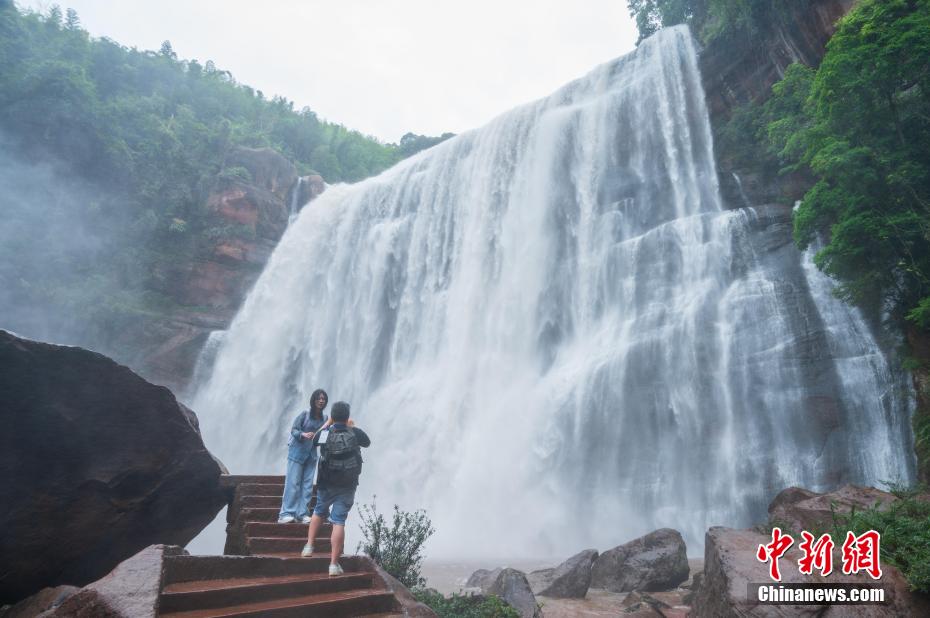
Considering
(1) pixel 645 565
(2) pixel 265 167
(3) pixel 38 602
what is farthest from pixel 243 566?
(2) pixel 265 167

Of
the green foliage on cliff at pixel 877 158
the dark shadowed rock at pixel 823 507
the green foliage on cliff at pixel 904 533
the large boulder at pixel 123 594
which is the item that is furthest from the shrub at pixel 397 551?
the green foliage on cliff at pixel 877 158

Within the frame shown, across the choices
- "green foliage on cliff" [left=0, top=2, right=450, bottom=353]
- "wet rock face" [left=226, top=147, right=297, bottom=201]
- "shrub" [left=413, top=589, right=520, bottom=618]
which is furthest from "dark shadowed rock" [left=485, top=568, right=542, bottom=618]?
"wet rock face" [left=226, top=147, right=297, bottom=201]

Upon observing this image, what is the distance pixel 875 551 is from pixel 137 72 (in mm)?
47704

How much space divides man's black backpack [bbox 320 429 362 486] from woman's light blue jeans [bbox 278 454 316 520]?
111 cm

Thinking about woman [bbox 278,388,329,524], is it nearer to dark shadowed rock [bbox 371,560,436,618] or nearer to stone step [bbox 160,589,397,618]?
dark shadowed rock [bbox 371,560,436,618]

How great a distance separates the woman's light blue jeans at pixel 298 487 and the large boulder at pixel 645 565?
16.3ft

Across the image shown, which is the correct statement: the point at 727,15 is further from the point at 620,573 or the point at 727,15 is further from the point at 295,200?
the point at 295,200

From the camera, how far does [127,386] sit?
6.64 m

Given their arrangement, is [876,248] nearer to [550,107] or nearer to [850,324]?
[850,324]

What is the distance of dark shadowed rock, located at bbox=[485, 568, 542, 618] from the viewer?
642 centimetres

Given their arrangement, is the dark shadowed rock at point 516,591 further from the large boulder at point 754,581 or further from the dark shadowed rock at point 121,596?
the dark shadowed rock at point 121,596

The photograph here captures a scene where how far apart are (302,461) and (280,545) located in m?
0.94

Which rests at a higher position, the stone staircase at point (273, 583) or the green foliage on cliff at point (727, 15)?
the green foliage on cliff at point (727, 15)

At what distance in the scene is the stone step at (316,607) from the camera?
13.3 ft
